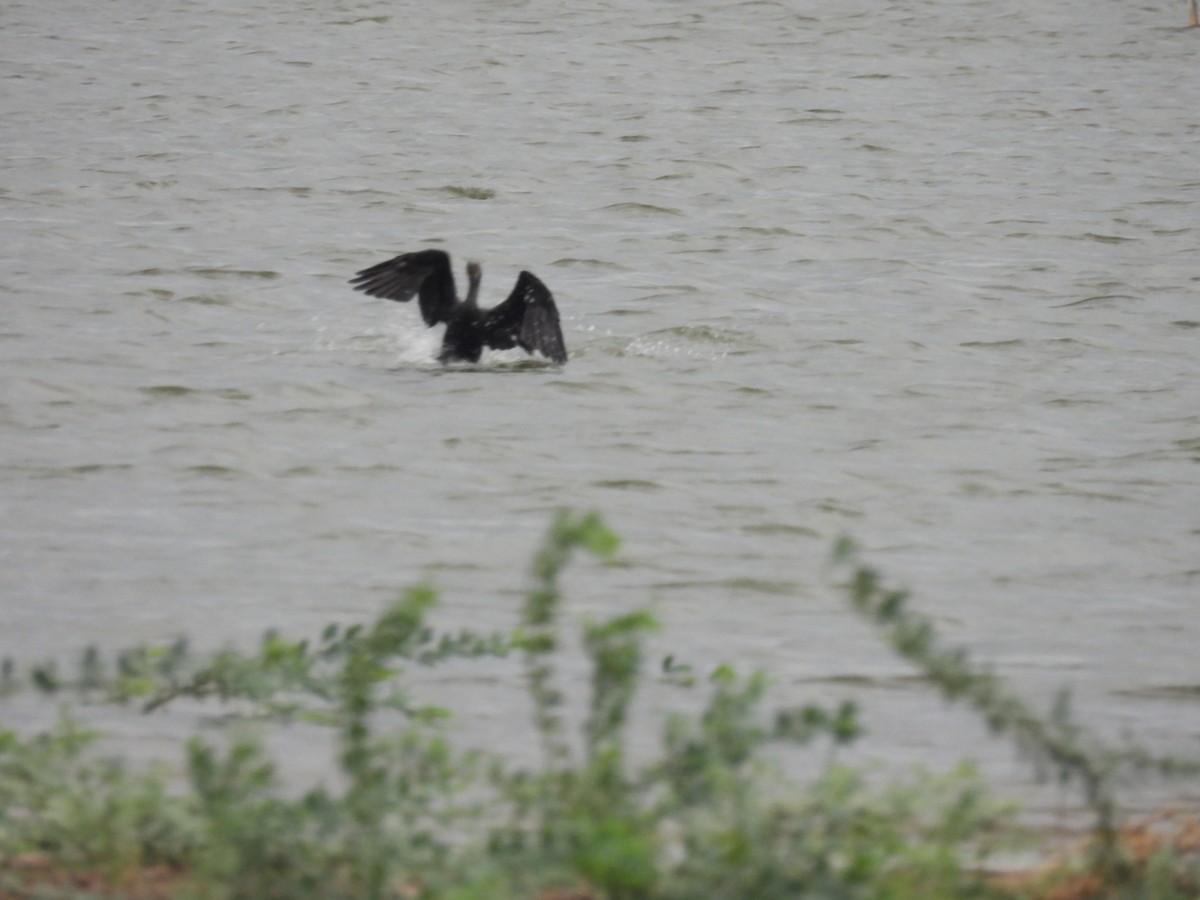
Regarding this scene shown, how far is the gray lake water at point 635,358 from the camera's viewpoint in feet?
19.0

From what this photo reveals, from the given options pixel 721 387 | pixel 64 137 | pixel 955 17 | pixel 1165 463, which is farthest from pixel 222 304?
pixel 955 17

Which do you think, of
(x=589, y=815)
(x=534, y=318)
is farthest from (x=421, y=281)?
(x=589, y=815)

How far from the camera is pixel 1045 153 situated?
17.7 meters

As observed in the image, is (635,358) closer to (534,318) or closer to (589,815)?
(534,318)

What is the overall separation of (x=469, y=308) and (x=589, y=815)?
7.19 metres

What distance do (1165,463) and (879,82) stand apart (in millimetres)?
13933

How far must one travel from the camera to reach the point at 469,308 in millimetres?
10172

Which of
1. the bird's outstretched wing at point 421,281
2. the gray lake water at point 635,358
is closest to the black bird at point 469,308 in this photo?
the bird's outstretched wing at point 421,281

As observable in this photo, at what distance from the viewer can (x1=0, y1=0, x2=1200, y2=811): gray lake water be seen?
→ 5.78 meters

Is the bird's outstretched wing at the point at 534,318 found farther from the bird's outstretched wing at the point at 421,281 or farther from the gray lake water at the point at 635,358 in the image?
the bird's outstretched wing at the point at 421,281

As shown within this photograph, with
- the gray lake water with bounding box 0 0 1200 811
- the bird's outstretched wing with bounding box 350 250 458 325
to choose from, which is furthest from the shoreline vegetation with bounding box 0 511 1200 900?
the bird's outstretched wing with bounding box 350 250 458 325

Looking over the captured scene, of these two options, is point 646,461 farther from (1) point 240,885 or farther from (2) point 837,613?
(1) point 240,885

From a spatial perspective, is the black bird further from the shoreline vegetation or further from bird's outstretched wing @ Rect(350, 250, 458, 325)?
the shoreline vegetation

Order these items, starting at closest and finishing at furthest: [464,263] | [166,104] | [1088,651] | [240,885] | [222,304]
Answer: [240,885]
[1088,651]
[222,304]
[464,263]
[166,104]
